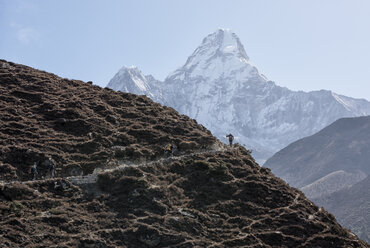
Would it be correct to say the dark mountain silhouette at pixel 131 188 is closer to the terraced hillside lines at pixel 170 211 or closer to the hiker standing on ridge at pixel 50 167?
the terraced hillside lines at pixel 170 211

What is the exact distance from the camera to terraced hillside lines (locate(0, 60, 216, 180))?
162 feet

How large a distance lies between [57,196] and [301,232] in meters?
23.2

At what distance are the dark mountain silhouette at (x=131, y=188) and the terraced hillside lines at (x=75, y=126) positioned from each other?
146 mm

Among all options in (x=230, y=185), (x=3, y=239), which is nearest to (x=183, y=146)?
(x=230, y=185)

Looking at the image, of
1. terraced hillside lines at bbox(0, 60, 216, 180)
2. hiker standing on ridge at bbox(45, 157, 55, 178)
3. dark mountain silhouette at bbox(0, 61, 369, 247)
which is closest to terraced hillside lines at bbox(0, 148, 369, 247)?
dark mountain silhouette at bbox(0, 61, 369, 247)

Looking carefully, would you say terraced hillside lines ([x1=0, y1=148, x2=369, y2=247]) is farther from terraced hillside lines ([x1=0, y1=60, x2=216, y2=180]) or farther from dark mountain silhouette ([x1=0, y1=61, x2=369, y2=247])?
terraced hillside lines ([x1=0, y1=60, x2=216, y2=180])

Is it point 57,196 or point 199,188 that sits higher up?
point 199,188

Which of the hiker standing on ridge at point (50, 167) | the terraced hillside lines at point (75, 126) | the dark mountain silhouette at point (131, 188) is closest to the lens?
the dark mountain silhouette at point (131, 188)

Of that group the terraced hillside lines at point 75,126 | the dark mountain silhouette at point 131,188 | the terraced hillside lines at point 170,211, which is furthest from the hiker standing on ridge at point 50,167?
the terraced hillside lines at point 170,211

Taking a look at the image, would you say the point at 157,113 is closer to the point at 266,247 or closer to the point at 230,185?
the point at 230,185

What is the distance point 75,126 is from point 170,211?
19754 mm

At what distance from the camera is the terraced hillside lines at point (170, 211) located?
125ft

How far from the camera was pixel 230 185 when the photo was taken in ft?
165

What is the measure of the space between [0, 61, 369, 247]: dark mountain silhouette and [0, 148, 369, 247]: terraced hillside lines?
0.31ft
